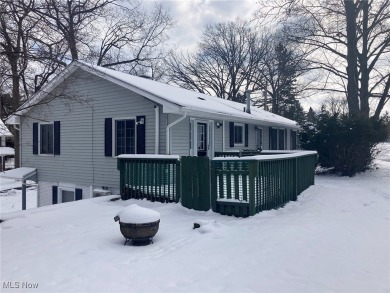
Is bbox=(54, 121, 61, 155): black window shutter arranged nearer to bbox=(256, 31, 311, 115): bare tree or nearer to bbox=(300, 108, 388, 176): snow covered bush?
bbox=(300, 108, 388, 176): snow covered bush

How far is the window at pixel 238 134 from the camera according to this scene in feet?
51.6

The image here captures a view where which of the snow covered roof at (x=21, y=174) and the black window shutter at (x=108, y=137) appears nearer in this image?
the black window shutter at (x=108, y=137)

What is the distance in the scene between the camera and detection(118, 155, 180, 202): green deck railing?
25.9 ft

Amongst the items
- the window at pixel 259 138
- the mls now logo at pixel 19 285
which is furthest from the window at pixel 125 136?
the window at pixel 259 138

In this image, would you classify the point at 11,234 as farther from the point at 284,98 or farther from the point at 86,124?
the point at 284,98

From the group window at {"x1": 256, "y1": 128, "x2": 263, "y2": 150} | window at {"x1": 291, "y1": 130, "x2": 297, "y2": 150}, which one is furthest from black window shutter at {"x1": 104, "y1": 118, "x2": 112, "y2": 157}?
window at {"x1": 291, "y1": 130, "x2": 297, "y2": 150}

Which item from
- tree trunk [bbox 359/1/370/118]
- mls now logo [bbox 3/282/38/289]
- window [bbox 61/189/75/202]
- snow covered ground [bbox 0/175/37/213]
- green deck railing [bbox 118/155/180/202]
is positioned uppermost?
tree trunk [bbox 359/1/370/118]

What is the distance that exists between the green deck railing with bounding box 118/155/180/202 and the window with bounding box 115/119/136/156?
9.58 feet

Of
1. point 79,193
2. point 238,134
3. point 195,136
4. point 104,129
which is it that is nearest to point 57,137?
point 79,193

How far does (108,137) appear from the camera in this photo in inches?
479

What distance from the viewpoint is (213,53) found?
3609 cm

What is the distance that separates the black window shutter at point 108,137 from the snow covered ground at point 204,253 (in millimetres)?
4710

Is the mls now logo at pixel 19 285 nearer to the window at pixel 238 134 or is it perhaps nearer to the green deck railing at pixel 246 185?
the green deck railing at pixel 246 185

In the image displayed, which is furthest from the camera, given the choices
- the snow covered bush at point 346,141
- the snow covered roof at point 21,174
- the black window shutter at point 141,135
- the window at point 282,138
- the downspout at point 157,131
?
the window at point 282,138
